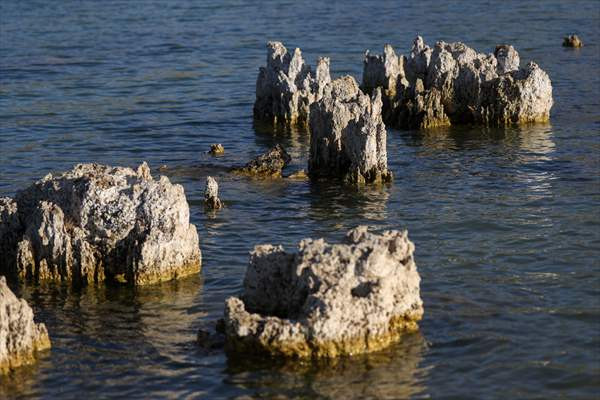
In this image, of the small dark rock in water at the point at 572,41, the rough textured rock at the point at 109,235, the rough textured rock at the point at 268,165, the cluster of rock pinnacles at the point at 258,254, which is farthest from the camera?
the small dark rock in water at the point at 572,41

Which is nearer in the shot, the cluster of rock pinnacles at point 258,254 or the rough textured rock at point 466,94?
the cluster of rock pinnacles at point 258,254

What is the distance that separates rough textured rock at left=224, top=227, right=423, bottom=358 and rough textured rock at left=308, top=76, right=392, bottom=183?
9316 millimetres

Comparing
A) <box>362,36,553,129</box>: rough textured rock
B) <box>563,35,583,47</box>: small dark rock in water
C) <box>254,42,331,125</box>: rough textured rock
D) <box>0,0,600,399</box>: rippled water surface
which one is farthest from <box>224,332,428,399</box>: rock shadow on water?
<box>563,35,583,47</box>: small dark rock in water

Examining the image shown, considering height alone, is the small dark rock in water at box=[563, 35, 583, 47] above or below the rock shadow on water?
above

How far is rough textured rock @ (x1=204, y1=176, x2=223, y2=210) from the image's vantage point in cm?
2591

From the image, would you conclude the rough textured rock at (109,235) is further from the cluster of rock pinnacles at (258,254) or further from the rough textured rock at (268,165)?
the rough textured rock at (268,165)

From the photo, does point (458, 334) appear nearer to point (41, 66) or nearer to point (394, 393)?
point (394, 393)

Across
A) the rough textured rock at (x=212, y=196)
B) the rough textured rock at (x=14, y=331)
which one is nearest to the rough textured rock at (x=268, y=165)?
the rough textured rock at (x=212, y=196)

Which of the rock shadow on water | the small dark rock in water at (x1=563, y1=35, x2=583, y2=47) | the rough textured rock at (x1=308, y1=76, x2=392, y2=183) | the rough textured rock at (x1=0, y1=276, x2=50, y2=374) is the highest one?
the small dark rock in water at (x1=563, y1=35, x2=583, y2=47)

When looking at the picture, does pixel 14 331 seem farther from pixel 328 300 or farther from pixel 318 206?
pixel 318 206

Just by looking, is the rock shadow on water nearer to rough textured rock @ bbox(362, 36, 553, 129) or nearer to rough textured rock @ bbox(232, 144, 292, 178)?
rough textured rock @ bbox(232, 144, 292, 178)

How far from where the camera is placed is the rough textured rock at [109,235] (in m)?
20.8

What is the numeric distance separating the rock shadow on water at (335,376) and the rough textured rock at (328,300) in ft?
0.60

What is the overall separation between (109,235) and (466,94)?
15.8m
